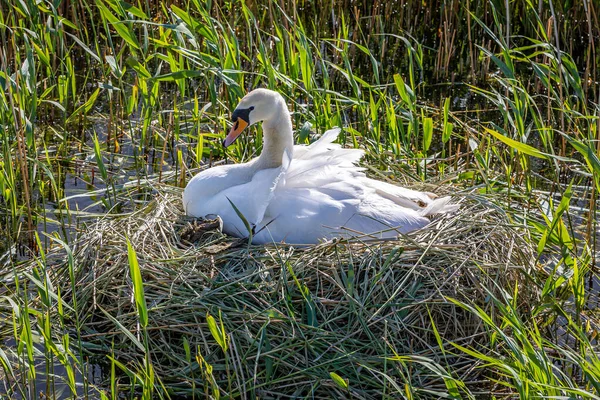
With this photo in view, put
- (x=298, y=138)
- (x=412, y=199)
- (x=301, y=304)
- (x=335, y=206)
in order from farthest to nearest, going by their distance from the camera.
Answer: (x=298, y=138) < (x=412, y=199) < (x=335, y=206) < (x=301, y=304)

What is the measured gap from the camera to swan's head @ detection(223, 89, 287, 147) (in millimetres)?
4445

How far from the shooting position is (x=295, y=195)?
13.9 ft

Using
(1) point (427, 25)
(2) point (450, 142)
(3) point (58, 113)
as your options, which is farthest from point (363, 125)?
(1) point (427, 25)

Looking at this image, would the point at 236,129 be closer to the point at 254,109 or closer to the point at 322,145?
the point at 254,109

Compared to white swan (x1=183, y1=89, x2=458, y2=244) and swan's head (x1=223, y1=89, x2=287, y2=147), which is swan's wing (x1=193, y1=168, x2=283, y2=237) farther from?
swan's head (x1=223, y1=89, x2=287, y2=147)

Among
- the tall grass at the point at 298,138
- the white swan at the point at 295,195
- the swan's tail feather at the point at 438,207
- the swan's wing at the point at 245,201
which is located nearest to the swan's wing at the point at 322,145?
the white swan at the point at 295,195

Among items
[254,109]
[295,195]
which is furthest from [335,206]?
[254,109]

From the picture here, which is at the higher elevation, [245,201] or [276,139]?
[276,139]

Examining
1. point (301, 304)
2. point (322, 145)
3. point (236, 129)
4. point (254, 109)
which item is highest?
point (254, 109)

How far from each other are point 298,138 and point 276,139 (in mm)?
434

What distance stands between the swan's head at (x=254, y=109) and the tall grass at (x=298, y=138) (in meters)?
0.30

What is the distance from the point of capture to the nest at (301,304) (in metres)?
3.52

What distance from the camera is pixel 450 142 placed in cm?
562

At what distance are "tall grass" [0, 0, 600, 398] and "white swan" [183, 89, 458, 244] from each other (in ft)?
1.26
